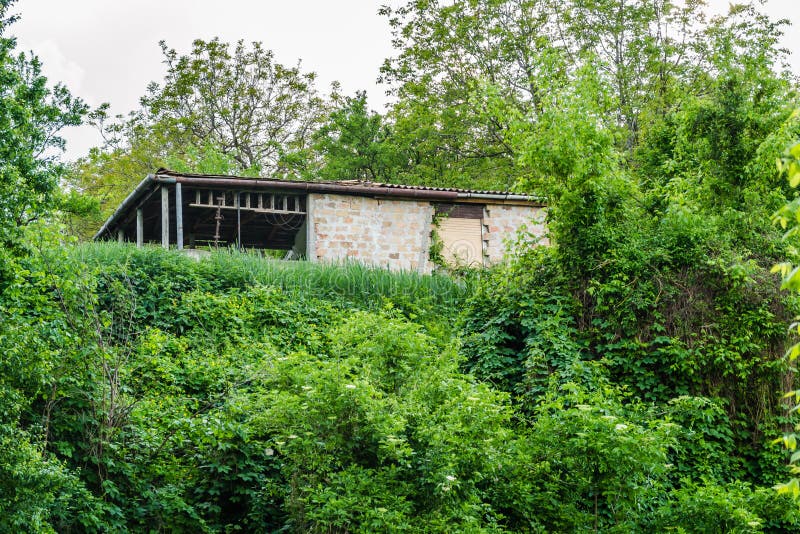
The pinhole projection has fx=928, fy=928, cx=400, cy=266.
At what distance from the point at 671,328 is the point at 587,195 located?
2.25 m

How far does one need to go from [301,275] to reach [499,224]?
5.98 metres

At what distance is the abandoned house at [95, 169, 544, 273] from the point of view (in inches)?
722

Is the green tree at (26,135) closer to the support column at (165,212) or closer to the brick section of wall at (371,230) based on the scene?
the support column at (165,212)

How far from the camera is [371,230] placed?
62.1 ft

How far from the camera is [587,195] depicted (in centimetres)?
1310

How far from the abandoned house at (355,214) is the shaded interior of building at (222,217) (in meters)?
0.03

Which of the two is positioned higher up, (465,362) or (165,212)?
(165,212)

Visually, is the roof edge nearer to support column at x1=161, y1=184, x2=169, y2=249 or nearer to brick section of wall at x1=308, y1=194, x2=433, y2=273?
support column at x1=161, y1=184, x2=169, y2=249

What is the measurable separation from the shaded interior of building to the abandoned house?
0.03m

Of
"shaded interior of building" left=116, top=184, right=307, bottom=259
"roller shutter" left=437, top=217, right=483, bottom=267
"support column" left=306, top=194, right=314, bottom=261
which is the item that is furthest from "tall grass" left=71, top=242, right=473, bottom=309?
"roller shutter" left=437, top=217, right=483, bottom=267

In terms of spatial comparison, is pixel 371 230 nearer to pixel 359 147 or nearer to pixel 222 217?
pixel 222 217

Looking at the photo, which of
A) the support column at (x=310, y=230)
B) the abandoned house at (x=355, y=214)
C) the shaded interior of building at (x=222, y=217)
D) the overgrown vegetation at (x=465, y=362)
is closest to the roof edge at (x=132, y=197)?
the abandoned house at (x=355, y=214)

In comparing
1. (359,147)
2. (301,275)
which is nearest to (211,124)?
(359,147)

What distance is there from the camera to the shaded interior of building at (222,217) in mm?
18328
